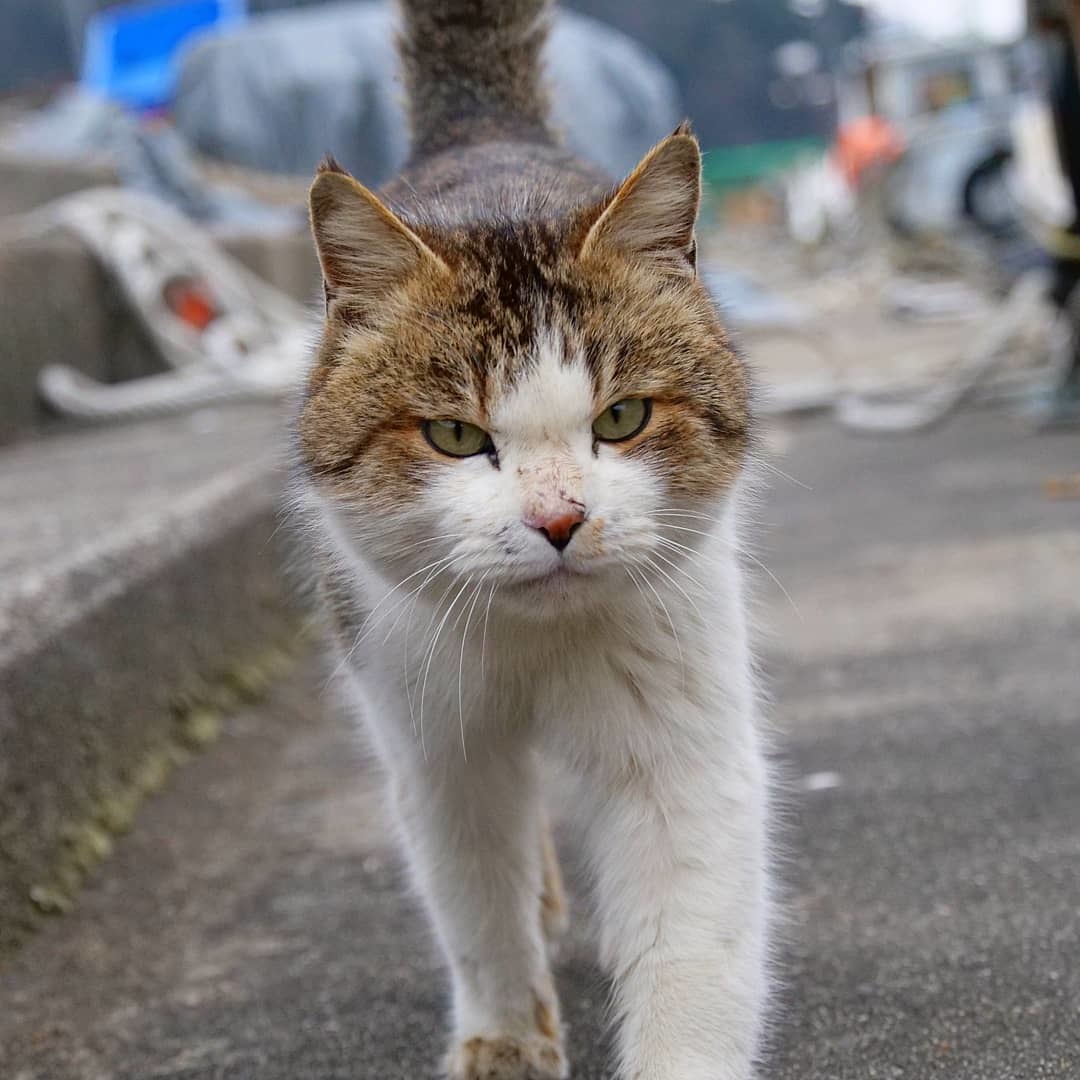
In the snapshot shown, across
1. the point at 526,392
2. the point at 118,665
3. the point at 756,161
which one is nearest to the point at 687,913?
the point at 526,392

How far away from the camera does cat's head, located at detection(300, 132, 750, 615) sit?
57.6 inches

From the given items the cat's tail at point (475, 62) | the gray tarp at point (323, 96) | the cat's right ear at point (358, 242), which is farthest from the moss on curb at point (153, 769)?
the gray tarp at point (323, 96)

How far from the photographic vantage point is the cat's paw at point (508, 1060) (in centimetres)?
179

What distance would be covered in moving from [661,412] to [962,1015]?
2.80 ft

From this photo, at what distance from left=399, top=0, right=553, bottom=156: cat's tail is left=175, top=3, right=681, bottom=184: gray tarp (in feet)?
25.7

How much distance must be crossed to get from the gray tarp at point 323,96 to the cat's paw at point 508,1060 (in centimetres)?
916

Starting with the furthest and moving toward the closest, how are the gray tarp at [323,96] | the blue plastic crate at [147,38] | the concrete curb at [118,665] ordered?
the blue plastic crate at [147,38], the gray tarp at [323,96], the concrete curb at [118,665]

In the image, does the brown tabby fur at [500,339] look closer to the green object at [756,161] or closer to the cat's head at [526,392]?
the cat's head at [526,392]

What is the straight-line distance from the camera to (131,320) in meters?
5.71

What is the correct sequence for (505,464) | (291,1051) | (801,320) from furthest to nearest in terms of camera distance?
(801,320), (291,1051), (505,464)

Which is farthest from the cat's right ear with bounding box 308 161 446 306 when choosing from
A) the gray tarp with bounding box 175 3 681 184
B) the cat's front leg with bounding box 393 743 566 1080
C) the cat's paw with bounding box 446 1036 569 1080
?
the gray tarp with bounding box 175 3 681 184

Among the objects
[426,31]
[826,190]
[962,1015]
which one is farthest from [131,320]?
[826,190]

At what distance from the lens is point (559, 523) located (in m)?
1.41

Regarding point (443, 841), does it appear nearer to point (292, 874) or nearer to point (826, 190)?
point (292, 874)
